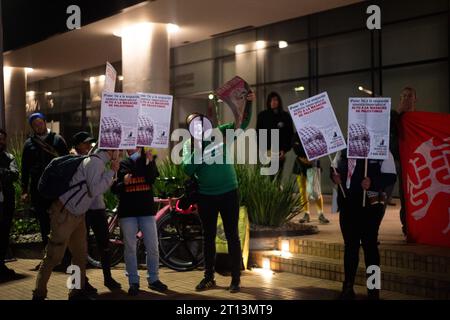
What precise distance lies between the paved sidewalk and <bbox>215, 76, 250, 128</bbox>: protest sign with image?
6.32 feet

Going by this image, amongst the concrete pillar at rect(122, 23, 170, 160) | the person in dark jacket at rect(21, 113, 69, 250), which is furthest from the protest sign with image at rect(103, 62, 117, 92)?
the concrete pillar at rect(122, 23, 170, 160)

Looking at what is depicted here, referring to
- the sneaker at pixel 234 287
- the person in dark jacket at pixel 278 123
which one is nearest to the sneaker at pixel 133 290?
the sneaker at pixel 234 287

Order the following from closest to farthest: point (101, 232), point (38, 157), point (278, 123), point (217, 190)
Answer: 1. point (217, 190)
2. point (101, 232)
3. point (38, 157)
4. point (278, 123)

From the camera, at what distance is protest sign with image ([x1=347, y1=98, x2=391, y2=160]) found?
5496 millimetres

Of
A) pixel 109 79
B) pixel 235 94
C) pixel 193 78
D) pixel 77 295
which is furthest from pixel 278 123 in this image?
pixel 193 78

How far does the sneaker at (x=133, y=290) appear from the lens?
6.23 m

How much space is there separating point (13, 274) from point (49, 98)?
19.0m

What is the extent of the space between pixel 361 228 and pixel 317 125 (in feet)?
3.60

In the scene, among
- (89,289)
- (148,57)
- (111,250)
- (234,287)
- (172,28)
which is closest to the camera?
(234,287)

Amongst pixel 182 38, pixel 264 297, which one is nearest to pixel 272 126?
pixel 264 297

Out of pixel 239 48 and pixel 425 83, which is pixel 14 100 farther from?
pixel 425 83

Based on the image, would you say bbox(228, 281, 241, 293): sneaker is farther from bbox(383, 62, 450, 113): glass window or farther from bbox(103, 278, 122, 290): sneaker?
bbox(383, 62, 450, 113): glass window

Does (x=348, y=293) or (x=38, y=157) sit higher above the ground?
(x=38, y=157)

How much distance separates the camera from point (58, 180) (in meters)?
5.60
